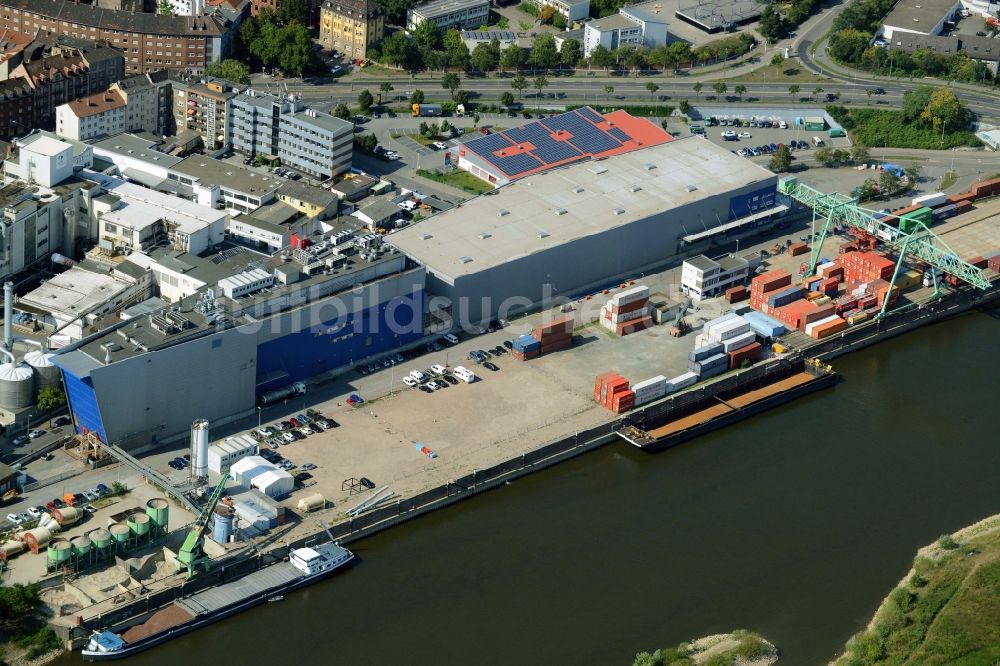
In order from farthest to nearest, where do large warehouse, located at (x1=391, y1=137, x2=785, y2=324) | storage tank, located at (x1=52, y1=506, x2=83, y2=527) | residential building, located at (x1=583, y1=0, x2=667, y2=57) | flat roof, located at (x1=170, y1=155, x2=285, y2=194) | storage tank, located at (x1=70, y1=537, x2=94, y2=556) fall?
residential building, located at (x1=583, y1=0, x2=667, y2=57) → flat roof, located at (x1=170, y1=155, x2=285, y2=194) → large warehouse, located at (x1=391, y1=137, x2=785, y2=324) → storage tank, located at (x1=52, y1=506, x2=83, y2=527) → storage tank, located at (x1=70, y1=537, x2=94, y2=556)

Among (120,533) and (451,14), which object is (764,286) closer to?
(120,533)

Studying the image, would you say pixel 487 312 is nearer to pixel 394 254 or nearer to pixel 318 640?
pixel 394 254

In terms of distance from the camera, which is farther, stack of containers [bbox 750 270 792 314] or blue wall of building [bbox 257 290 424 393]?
stack of containers [bbox 750 270 792 314]

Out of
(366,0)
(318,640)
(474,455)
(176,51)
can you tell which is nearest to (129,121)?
(176,51)

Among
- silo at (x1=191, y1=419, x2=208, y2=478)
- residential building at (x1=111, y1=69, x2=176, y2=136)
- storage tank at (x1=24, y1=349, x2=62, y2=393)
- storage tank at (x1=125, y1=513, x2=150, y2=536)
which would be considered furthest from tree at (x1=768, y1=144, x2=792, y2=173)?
storage tank at (x1=125, y1=513, x2=150, y2=536)

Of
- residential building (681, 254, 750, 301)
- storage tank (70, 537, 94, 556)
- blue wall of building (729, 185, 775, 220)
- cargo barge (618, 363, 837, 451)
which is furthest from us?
blue wall of building (729, 185, 775, 220)

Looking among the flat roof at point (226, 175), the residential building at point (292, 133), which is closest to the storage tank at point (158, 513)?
the flat roof at point (226, 175)

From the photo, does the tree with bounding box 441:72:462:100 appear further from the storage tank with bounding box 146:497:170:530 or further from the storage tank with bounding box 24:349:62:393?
the storage tank with bounding box 146:497:170:530
